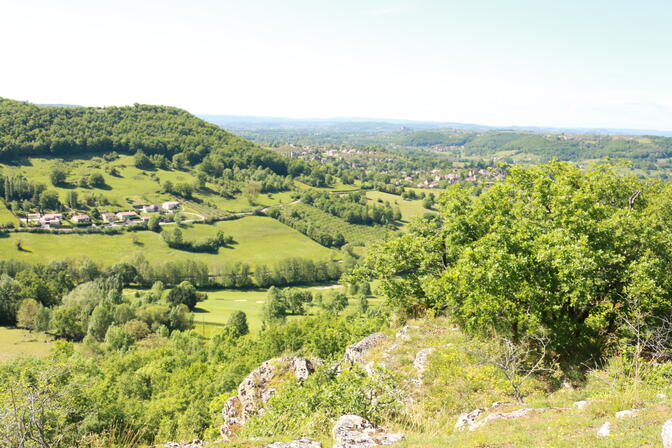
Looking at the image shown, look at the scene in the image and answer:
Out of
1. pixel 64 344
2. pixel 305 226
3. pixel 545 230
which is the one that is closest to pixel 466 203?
pixel 545 230

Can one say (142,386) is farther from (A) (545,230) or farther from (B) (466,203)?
(A) (545,230)

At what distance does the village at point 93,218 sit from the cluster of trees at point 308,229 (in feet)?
142

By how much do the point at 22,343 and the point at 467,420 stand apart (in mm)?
88444

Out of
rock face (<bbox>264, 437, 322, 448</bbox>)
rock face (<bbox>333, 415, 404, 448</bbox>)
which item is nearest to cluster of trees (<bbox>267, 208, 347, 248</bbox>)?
rock face (<bbox>333, 415, 404, 448</bbox>)

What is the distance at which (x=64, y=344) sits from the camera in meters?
65.9

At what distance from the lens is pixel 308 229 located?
160m

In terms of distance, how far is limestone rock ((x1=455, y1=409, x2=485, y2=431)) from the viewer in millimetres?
12172

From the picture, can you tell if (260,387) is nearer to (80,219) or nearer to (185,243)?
(185,243)

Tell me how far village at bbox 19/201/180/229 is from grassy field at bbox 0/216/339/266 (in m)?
7.40

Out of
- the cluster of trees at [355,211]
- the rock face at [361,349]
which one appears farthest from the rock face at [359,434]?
the cluster of trees at [355,211]

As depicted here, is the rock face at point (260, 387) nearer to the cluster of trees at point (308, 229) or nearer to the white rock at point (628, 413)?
the white rock at point (628, 413)

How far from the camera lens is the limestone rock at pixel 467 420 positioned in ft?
39.9

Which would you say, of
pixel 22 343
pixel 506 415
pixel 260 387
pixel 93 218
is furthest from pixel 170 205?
pixel 506 415

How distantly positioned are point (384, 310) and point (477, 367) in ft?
36.6
